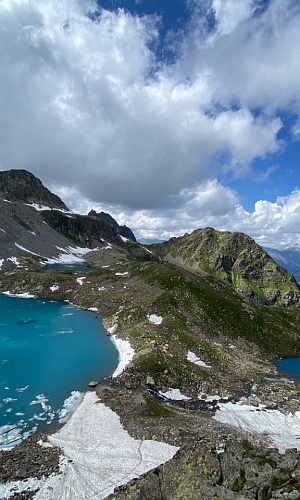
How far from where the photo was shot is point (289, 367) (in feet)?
250

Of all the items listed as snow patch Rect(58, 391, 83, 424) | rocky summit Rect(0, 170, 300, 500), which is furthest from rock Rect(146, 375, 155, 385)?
snow patch Rect(58, 391, 83, 424)

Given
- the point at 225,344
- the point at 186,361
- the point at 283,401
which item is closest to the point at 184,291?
the point at 225,344

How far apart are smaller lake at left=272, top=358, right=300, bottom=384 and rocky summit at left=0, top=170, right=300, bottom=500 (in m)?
2.52

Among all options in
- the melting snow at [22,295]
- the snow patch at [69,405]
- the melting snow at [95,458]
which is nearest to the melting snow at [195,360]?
the snow patch at [69,405]

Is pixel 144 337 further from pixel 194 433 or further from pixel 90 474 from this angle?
pixel 90 474

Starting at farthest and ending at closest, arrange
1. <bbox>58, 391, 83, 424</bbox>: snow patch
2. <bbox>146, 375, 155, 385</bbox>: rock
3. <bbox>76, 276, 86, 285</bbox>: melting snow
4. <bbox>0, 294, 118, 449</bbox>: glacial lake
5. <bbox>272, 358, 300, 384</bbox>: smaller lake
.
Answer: <bbox>76, 276, 86, 285</bbox>: melting snow < <bbox>272, 358, 300, 384</bbox>: smaller lake < <bbox>146, 375, 155, 385</bbox>: rock < <bbox>0, 294, 118, 449</bbox>: glacial lake < <bbox>58, 391, 83, 424</bbox>: snow patch

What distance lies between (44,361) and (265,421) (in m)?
38.6

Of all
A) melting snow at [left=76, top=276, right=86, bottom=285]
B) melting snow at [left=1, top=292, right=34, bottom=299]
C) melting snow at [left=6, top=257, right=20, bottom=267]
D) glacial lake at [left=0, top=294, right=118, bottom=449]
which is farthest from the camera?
melting snow at [left=6, top=257, right=20, bottom=267]

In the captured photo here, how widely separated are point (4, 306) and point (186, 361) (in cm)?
6234

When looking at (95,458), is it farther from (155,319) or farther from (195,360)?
(155,319)

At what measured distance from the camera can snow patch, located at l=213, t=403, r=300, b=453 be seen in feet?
140

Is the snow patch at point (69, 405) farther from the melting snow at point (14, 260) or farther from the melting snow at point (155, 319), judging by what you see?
the melting snow at point (14, 260)

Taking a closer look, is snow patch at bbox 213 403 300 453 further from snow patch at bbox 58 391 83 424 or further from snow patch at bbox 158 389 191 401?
snow patch at bbox 58 391 83 424

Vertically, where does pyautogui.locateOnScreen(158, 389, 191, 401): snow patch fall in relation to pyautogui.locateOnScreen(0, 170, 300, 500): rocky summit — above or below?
below
